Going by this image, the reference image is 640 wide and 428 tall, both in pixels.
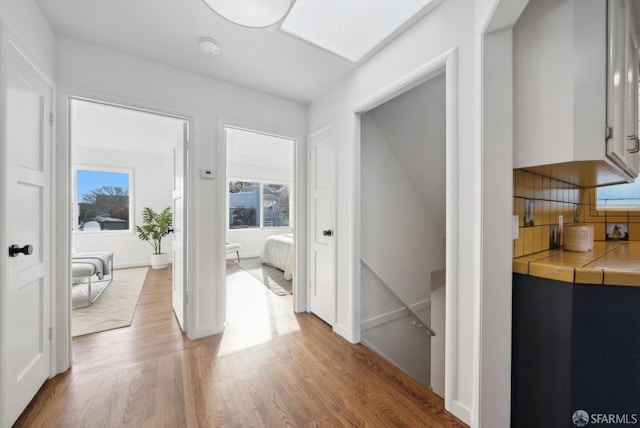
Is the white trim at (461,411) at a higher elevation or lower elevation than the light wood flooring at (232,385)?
higher

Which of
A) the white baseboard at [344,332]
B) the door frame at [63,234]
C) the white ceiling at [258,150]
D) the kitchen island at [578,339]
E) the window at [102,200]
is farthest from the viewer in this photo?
the window at [102,200]

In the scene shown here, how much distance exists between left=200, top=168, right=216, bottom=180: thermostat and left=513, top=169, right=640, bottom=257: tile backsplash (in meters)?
2.24

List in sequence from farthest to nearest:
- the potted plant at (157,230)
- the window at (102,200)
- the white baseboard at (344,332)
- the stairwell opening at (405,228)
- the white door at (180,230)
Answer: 1. the potted plant at (157,230)
2. the window at (102,200)
3. the stairwell opening at (405,228)
4. the white door at (180,230)
5. the white baseboard at (344,332)

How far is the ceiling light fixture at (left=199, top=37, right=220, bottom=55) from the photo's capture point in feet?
5.90

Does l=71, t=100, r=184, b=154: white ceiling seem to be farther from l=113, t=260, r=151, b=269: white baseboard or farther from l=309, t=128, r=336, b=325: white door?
l=113, t=260, r=151, b=269: white baseboard

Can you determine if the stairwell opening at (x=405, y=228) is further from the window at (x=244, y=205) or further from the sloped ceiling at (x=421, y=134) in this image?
the window at (x=244, y=205)

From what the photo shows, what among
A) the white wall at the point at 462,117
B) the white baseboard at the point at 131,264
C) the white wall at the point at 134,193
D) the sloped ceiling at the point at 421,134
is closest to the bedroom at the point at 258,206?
the white wall at the point at 134,193

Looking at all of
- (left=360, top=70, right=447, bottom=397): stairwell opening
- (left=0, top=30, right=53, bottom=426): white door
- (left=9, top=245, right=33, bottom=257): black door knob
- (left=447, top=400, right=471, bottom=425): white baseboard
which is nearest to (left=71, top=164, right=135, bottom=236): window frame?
(left=0, top=30, right=53, bottom=426): white door

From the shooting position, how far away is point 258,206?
→ 6.67m

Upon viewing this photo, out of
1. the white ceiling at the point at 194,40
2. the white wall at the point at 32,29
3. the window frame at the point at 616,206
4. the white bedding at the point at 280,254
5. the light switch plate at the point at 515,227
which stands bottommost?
the white bedding at the point at 280,254

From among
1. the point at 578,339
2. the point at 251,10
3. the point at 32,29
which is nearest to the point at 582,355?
the point at 578,339

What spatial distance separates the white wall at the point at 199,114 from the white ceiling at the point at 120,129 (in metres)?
0.81

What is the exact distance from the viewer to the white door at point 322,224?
242 centimetres

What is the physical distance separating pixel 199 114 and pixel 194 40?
59 centimetres
